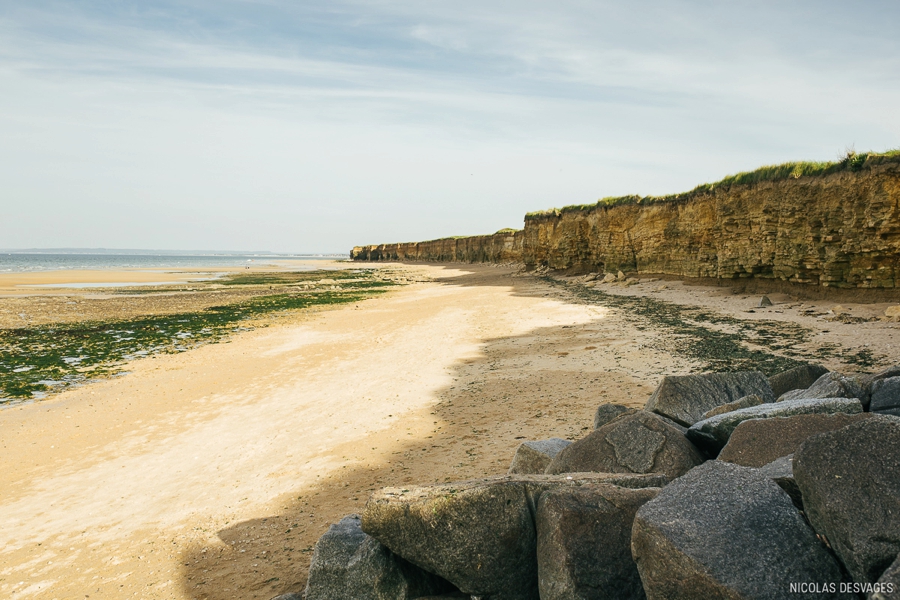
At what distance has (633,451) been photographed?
5.38 m

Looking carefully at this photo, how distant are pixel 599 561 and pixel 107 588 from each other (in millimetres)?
5174

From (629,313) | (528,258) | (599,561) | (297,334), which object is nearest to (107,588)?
(599,561)

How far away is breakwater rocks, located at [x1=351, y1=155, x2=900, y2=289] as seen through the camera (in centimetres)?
1711

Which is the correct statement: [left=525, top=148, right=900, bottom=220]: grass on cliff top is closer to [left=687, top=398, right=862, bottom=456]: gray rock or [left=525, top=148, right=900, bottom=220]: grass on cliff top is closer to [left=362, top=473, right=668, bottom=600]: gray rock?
[left=687, top=398, right=862, bottom=456]: gray rock

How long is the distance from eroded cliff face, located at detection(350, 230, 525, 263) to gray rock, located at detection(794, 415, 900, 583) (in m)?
59.7

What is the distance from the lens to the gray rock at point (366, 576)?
4.33 meters

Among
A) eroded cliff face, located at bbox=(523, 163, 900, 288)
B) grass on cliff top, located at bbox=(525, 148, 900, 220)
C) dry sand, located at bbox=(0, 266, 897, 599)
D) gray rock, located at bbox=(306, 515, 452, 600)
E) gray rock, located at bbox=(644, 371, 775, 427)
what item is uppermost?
grass on cliff top, located at bbox=(525, 148, 900, 220)

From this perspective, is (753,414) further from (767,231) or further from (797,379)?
(767,231)

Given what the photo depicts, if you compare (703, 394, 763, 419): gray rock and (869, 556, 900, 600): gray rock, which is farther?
(703, 394, 763, 419): gray rock

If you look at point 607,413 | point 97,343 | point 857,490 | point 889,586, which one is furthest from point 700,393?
point 97,343

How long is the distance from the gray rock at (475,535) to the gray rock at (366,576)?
260mm

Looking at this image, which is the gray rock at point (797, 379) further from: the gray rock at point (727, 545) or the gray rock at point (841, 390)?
the gray rock at point (727, 545)

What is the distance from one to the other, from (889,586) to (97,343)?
23.8 metres

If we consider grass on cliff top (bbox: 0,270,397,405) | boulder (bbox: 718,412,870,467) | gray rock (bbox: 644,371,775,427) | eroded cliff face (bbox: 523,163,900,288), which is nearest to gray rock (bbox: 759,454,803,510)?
boulder (bbox: 718,412,870,467)
